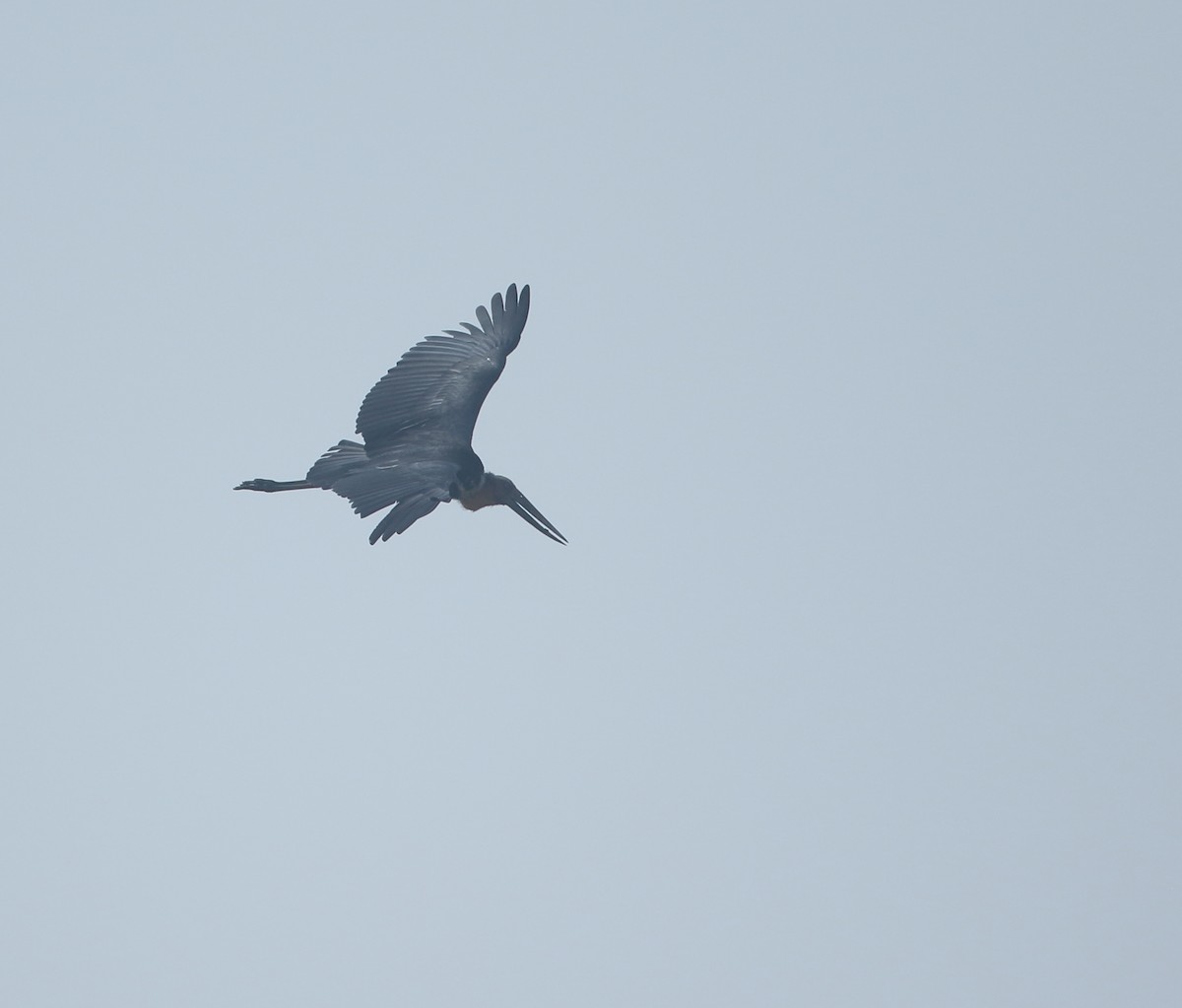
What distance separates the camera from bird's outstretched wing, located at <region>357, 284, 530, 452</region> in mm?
24984

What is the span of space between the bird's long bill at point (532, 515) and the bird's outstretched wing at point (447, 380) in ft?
6.19

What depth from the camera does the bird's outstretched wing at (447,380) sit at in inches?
984

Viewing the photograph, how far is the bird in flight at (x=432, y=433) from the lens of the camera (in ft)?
75.9

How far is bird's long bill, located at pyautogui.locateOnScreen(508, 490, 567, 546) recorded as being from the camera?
88.2ft

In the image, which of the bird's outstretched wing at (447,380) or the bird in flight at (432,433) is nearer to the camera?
the bird in flight at (432,433)

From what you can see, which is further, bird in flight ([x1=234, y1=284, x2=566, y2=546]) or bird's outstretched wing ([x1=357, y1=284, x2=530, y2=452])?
bird's outstretched wing ([x1=357, y1=284, x2=530, y2=452])

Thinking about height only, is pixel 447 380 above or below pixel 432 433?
above

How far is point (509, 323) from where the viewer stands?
26.2 metres

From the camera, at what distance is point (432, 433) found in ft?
81.7

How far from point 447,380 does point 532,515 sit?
99.8 inches

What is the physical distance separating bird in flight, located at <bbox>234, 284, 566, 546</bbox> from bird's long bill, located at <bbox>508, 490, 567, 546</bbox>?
1cm

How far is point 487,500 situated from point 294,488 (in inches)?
103

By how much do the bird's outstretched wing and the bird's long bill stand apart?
6.19 feet

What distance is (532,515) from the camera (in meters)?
27.2
